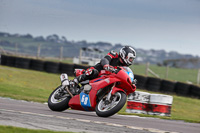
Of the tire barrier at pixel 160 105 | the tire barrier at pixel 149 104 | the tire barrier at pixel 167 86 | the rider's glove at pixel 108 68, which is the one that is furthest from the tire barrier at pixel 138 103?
the tire barrier at pixel 167 86

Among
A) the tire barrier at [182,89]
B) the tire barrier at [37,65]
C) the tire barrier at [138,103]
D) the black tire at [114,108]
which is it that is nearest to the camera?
the black tire at [114,108]

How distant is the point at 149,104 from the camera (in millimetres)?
11844

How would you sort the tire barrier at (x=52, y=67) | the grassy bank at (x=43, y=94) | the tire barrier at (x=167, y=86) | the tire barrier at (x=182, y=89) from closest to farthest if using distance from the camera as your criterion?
1. the grassy bank at (x=43, y=94)
2. the tire barrier at (x=182, y=89)
3. the tire barrier at (x=167, y=86)
4. the tire barrier at (x=52, y=67)

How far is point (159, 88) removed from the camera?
21.5 meters

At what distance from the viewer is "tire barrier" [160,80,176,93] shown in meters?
21.1

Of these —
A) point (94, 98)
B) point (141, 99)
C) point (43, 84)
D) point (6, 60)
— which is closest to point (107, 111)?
point (94, 98)

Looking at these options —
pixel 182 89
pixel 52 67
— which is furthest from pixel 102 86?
pixel 52 67

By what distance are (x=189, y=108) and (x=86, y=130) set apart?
38.4 feet

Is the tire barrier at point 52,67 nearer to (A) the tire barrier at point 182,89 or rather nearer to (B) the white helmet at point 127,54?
(A) the tire barrier at point 182,89

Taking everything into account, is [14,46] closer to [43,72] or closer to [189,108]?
[43,72]

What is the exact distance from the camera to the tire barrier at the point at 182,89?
20.6 m

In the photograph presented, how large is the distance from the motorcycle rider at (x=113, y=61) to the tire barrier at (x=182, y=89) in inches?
503

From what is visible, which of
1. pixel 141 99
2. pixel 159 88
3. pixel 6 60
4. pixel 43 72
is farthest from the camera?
pixel 6 60

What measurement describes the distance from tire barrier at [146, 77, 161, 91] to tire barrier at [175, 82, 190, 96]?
3.57 ft
